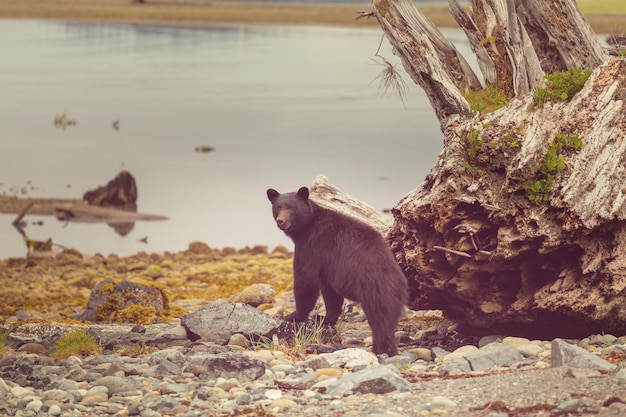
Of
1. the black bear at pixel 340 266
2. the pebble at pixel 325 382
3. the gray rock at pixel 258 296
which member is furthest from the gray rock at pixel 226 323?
the gray rock at pixel 258 296

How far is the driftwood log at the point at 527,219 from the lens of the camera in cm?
958

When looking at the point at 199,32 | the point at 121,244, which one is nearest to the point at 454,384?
the point at 121,244

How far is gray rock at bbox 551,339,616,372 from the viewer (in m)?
8.19

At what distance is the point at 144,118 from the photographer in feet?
153

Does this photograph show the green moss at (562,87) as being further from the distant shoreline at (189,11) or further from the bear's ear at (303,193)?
the distant shoreline at (189,11)

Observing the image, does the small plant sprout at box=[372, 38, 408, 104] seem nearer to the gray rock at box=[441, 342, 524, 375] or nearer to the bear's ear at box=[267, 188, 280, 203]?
the bear's ear at box=[267, 188, 280, 203]

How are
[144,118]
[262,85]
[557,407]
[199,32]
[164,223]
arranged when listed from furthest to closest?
[199,32] → [262,85] → [144,118] → [164,223] → [557,407]

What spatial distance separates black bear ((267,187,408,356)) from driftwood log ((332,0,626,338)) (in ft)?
1.87

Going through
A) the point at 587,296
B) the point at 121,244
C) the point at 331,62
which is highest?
the point at 331,62

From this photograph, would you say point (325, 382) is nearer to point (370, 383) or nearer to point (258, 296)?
point (370, 383)

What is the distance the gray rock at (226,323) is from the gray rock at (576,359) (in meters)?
3.02

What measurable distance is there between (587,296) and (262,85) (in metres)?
50.6

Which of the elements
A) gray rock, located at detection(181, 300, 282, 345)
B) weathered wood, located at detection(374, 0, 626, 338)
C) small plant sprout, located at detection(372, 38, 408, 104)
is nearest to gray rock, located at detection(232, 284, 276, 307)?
gray rock, located at detection(181, 300, 282, 345)

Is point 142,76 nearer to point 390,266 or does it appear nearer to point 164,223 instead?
point 164,223
